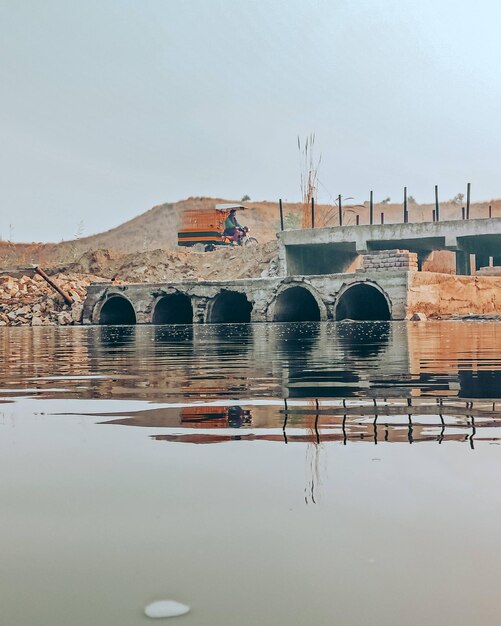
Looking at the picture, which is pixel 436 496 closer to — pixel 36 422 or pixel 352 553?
pixel 352 553

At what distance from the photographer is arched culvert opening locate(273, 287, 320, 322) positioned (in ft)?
116

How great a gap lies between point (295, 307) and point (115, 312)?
29.8ft

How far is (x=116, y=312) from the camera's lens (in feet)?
136

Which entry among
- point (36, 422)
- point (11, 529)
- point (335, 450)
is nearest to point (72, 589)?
point (11, 529)

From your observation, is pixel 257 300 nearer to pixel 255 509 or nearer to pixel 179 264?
pixel 179 264

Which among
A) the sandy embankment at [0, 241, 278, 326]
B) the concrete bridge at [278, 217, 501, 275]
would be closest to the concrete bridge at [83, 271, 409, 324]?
the sandy embankment at [0, 241, 278, 326]

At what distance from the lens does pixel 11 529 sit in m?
3.07

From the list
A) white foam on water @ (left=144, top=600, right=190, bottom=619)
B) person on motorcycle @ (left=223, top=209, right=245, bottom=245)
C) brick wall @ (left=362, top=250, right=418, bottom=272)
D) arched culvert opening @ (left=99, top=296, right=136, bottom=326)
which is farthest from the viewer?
person on motorcycle @ (left=223, top=209, right=245, bottom=245)

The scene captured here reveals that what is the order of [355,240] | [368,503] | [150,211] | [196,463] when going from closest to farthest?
1. [368,503]
2. [196,463]
3. [355,240]
4. [150,211]

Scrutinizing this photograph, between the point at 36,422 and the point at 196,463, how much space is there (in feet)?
6.97

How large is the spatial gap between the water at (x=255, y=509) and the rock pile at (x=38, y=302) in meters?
34.6

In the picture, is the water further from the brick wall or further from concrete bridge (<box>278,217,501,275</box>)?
concrete bridge (<box>278,217,501,275</box>)

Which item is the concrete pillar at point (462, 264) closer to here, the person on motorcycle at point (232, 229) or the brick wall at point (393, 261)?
the brick wall at point (393, 261)

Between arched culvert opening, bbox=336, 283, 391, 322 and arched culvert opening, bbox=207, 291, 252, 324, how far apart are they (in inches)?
213
